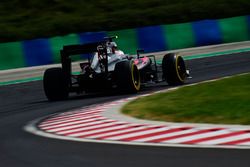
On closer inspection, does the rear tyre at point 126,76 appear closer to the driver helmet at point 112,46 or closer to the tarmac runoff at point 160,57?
the driver helmet at point 112,46

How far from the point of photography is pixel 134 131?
34.6ft

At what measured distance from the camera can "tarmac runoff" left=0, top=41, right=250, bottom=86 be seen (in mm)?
23688

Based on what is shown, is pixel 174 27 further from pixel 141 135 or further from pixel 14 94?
pixel 141 135

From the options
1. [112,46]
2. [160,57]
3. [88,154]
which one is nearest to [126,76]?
[112,46]

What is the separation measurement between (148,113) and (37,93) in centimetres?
900

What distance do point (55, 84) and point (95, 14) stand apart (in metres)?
17.2

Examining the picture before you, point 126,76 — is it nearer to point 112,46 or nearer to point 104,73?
point 104,73

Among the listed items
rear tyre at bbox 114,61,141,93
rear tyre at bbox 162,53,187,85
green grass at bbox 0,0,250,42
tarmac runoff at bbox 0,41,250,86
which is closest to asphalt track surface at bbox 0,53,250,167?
rear tyre at bbox 114,61,141,93

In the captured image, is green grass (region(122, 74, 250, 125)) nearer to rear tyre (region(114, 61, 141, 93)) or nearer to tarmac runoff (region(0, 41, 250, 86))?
rear tyre (region(114, 61, 141, 93))

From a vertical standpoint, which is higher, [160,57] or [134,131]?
[160,57]

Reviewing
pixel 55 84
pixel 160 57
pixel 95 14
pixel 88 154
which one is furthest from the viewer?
pixel 95 14

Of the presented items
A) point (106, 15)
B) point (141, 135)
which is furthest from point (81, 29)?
point (141, 135)

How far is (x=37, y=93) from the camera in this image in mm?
20906

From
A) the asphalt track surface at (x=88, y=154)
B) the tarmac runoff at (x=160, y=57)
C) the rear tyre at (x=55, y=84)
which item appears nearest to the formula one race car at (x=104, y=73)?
the rear tyre at (x=55, y=84)
